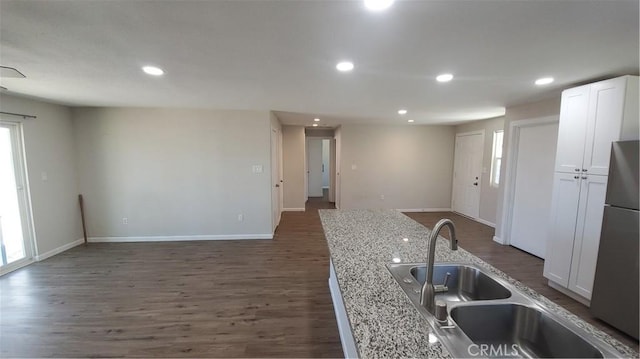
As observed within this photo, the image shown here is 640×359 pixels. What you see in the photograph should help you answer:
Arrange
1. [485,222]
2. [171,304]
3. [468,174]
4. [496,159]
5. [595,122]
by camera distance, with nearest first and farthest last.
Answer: [595,122], [171,304], [496,159], [485,222], [468,174]

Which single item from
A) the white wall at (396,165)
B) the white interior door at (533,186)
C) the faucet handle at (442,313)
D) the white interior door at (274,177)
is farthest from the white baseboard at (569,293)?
the white interior door at (274,177)

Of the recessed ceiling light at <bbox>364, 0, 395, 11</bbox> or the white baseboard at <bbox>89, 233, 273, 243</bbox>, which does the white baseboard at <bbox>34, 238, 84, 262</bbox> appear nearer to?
the white baseboard at <bbox>89, 233, 273, 243</bbox>

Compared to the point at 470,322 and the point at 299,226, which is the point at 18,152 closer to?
the point at 299,226

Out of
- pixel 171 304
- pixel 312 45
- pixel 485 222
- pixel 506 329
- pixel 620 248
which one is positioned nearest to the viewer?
pixel 506 329

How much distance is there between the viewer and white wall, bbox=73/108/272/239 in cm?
421

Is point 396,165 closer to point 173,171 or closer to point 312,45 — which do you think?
point 173,171

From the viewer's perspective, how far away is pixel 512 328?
44.7 inches

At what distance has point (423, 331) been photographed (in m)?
0.94

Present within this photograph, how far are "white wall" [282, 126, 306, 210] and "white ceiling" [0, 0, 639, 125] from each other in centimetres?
342

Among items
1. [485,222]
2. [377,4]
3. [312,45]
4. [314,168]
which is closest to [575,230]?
[485,222]

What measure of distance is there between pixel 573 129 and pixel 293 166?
205 inches

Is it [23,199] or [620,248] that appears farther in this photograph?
[23,199]

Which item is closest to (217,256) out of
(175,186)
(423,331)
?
(175,186)

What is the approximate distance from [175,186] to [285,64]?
3.29 m
